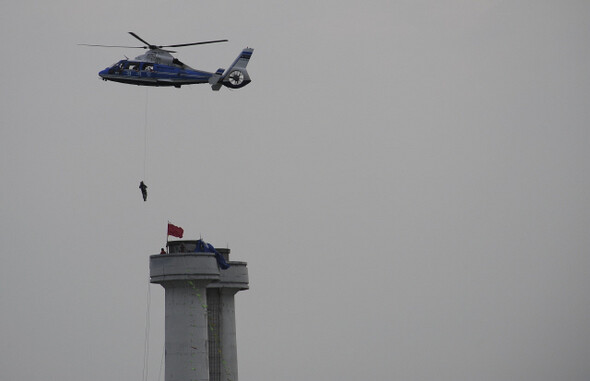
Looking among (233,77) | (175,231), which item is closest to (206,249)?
(175,231)

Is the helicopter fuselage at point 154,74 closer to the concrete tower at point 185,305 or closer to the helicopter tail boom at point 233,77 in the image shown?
the helicopter tail boom at point 233,77

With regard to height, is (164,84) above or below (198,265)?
above

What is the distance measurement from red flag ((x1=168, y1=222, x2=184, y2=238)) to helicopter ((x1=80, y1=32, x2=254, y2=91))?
15.3 m

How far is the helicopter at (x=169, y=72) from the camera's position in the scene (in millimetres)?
64188

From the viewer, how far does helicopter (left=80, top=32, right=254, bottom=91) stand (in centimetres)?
6419

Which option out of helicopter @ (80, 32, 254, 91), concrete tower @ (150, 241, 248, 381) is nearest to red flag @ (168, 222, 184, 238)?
concrete tower @ (150, 241, 248, 381)

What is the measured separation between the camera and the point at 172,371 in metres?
48.6

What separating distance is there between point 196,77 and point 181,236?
16946mm

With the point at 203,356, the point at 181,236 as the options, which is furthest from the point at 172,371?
the point at 181,236

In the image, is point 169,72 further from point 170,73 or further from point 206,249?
point 206,249

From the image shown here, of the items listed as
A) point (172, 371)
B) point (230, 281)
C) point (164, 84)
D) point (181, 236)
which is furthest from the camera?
point (164, 84)

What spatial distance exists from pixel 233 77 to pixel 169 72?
5.16 m

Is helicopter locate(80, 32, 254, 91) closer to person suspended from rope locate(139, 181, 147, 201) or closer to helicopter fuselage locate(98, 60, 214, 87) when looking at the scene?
helicopter fuselage locate(98, 60, 214, 87)

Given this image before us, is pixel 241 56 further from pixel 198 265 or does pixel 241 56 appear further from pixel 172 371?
pixel 172 371
